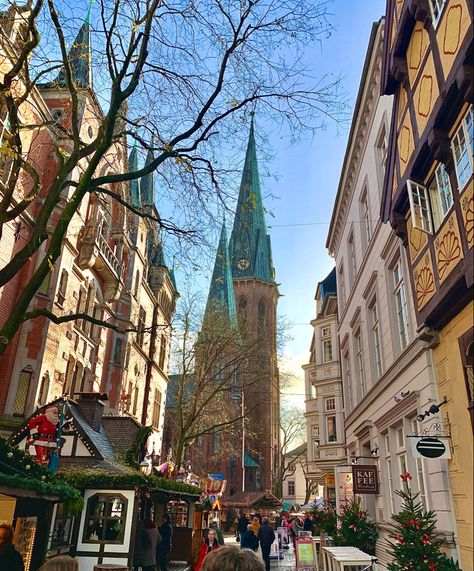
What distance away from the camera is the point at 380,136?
15242 mm

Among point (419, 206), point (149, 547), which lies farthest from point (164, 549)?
point (419, 206)

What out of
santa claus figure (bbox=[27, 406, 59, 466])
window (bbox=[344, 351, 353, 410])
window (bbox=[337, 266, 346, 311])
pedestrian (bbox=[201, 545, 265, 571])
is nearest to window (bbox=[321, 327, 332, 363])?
window (bbox=[337, 266, 346, 311])

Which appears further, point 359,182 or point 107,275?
point 107,275

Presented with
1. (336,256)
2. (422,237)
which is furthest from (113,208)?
(422,237)

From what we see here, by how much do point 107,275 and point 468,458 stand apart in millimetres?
21971

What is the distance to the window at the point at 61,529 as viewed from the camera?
13.0 meters

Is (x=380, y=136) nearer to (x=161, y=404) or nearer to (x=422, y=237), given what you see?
(x=422, y=237)

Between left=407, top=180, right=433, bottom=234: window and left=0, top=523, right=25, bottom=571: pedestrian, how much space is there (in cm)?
758

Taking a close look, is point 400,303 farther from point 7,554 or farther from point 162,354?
point 162,354

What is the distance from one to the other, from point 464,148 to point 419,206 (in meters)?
1.63

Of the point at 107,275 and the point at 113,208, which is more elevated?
the point at 113,208

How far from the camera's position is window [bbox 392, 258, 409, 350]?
39.0 ft

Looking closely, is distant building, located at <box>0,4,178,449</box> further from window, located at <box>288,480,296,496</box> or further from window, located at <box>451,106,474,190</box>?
window, located at <box>288,480,296,496</box>

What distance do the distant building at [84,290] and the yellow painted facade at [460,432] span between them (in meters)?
6.92
